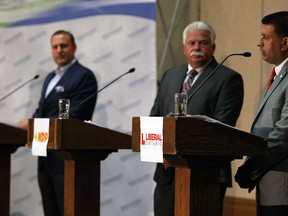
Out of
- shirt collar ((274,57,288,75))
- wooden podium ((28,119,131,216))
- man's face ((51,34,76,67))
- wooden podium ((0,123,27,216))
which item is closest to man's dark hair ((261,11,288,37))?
shirt collar ((274,57,288,75))

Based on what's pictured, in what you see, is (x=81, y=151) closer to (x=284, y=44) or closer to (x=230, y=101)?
(x=230, y=101)

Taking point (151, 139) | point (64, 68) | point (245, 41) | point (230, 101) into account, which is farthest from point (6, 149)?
point (151, 139)

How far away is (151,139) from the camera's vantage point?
295 cm

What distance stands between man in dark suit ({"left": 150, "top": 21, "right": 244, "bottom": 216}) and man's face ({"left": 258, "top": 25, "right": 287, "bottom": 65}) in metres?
0.52

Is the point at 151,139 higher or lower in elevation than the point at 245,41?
lower

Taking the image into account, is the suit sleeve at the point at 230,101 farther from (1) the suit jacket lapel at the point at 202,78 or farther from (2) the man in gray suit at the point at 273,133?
(2) the man in gray suit at the point at 273,133

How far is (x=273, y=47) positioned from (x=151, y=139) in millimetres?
792

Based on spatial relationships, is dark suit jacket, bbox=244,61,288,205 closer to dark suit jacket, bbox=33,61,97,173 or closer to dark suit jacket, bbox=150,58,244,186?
dark suit jacket, bbox=150,58,244,186

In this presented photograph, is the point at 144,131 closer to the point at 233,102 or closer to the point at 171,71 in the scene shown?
the point at 233,102

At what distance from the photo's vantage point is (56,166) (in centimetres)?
483

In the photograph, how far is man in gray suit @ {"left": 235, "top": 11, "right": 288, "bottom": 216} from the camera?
3000 mm

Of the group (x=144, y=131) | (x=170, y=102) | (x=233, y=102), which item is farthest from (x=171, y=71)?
(x=144, y=131)

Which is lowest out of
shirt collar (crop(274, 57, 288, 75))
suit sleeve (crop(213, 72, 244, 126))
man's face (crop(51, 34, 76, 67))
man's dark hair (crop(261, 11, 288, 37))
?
suit sleeve (crop(213, 72, 244, 126))

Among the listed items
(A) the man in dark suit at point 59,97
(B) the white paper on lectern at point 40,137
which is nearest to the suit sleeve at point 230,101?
(B) the white paper on lectern at point 40,137
